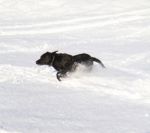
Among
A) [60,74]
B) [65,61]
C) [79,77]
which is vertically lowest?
[79,77]

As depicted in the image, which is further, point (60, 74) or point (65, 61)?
point (65, 61)

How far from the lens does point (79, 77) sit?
8.91 meters

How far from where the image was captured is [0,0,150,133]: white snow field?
6184 mm

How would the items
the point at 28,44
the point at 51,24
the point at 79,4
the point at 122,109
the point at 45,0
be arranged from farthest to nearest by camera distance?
1. the point at 45,0
2. the point at 79,4
3. the point at 51,24
4. the point at 28,44
5. the point at 122,109

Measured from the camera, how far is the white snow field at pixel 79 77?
6.18 m

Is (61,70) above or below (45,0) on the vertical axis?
above

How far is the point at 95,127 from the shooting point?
5977mm

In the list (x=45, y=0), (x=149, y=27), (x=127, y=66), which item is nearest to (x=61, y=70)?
(x=127, y=66)

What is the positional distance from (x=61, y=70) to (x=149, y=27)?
6.83 meters

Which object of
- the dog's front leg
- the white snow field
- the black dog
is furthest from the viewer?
the black dog

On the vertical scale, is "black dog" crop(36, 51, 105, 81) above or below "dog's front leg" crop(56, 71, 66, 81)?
above

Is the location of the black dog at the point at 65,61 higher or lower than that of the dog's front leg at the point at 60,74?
higher

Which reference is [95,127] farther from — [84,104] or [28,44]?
[28,44]

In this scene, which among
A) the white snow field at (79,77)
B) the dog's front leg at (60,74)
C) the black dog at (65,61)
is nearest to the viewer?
the white snow field at (79,77)
